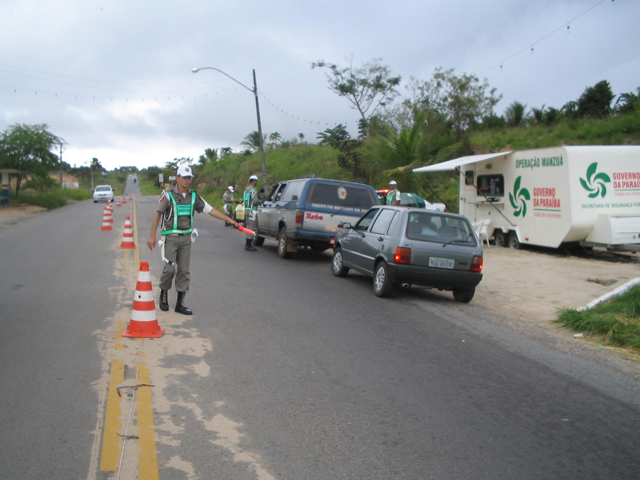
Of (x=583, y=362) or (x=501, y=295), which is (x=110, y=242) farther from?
(x=583, y=362)

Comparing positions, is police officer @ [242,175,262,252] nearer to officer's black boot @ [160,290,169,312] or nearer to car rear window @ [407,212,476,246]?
car rear window @ [407,212,476,246]

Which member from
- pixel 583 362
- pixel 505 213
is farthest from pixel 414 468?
pixel 505 213

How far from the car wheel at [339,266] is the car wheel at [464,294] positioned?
2.54m

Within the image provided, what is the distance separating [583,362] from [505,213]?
1080 cm

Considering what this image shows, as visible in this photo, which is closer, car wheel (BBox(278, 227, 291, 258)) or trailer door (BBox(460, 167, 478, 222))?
car wheel (BBox(278, 227, 291, 258))

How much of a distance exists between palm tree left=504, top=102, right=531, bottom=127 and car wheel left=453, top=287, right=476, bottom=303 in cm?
2937

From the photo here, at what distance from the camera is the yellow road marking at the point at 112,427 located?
359 centimetres

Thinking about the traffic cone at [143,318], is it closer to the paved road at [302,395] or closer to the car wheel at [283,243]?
the paved road at [302,395]

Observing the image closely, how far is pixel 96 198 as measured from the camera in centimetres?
5031

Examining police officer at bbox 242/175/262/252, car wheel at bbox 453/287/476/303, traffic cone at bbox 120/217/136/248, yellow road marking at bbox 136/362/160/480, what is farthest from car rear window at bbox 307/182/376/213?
yellow road marking at bbox 136/362/160/480

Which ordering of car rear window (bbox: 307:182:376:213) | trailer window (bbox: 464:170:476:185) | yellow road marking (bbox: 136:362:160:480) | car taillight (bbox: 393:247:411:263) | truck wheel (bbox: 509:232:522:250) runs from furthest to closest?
trailer window (bbox: 464:170:476:185), truck wheel (bbox: 509:232:522:250), car rear window (bbox: 307:182:376:213), car taillight (bbox: 393:247:411:263), yellow road marking (bbox: 136:362:160:480)

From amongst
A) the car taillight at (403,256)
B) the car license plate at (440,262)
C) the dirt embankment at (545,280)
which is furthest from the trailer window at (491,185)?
the car taillight at (403,256)

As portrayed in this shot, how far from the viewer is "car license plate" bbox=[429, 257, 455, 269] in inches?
367

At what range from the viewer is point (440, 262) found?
367 inches
